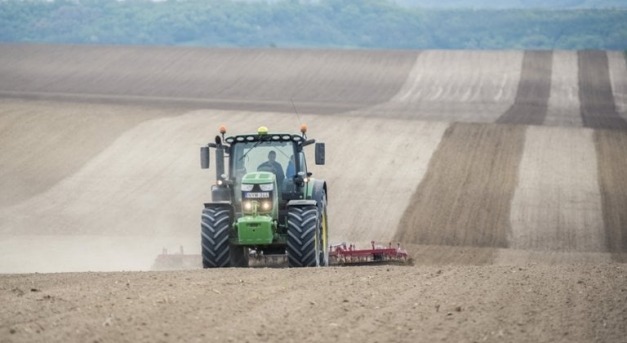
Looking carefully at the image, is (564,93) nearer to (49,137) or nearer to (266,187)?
(49,137)

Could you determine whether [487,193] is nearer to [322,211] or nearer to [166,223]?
[166,223]

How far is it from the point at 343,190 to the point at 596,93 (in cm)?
2595

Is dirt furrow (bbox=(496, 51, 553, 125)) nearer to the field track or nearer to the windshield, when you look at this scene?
the field track

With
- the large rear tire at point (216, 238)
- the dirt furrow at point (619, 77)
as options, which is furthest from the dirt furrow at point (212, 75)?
the large rear tire at point (216, 238)

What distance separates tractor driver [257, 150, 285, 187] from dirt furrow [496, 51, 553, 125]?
27.3 m

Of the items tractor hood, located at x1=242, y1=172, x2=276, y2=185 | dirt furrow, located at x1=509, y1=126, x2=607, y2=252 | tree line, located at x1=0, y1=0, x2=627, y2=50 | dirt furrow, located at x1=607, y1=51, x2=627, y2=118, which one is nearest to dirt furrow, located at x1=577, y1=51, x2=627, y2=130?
dirt furrow, located at x1=607, y1=51, x2=627, y2=118

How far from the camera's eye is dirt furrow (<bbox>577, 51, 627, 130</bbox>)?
1820 inches

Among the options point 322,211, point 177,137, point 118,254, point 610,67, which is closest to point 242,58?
point 610,67

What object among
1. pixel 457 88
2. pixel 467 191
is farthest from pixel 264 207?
pixel 457 88

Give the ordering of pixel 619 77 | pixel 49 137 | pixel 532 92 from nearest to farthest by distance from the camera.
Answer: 1. pixel 49 137
2. pixel 532 92
3. pixel 619 77

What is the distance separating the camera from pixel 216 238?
1811 cm

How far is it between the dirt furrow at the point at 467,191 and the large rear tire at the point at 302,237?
10743mm

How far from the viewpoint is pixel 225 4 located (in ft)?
413

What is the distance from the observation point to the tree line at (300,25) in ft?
383
